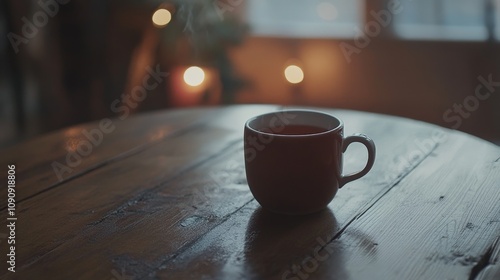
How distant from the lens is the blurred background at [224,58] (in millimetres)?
2377

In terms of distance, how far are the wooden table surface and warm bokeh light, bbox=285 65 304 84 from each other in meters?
1.61

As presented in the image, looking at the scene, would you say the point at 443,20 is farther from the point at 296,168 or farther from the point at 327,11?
the point at 296,168

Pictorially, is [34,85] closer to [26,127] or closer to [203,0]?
[26,127]

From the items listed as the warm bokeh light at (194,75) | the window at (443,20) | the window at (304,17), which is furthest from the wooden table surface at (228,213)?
the window at (304,17)

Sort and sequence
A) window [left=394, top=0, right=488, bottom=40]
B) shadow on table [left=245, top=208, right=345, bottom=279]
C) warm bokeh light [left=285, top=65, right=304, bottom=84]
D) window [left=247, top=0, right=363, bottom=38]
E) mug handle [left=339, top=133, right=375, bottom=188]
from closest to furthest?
shadow on table [left=245, top=208, right=345, bottom=279] → mug handle [left=339, top=133, right=375, bottom=188] → window [left=394, top=0, right=488, bottom=40] → window [left=247, top=0, right=363, bottom=38] → warm bokeh light [left=285, top=65, right=304, bottom=84]

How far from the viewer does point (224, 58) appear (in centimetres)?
249

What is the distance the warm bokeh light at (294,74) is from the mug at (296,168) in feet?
6.36

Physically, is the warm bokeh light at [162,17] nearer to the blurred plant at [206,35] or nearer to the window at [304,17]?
the blurred plant at [206,35]

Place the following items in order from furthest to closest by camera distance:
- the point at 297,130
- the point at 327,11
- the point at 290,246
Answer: the point at 327,11 < the point at 297,130 < the point at 290,246

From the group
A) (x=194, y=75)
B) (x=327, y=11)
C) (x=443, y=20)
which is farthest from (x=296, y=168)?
(x=327, y=11)

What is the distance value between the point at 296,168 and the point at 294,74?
2003 mm

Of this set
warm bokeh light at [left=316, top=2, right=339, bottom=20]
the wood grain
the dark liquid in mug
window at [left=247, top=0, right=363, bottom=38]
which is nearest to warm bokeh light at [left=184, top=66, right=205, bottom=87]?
window at [left=247, top=0, right=363, bottom=38]

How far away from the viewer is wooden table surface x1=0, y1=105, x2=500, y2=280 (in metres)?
0.64

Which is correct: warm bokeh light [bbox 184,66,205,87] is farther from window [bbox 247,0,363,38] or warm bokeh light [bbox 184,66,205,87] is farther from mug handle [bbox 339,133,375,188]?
mug handle [bbox 339,133,375,188]
